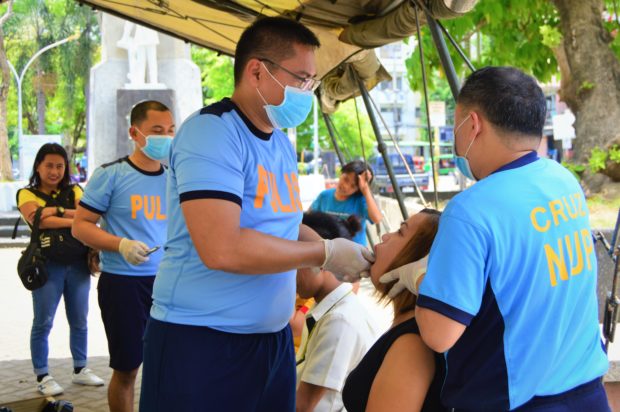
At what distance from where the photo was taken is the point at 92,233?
13.9 ft

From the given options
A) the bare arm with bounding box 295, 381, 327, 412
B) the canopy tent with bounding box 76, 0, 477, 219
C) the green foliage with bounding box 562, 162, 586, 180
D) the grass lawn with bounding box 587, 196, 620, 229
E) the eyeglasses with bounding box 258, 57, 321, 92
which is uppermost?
the canopy tent with bounding box 76, 0, 477, 219

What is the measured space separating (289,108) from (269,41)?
0.22 meters

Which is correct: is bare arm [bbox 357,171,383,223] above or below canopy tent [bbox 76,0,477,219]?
below

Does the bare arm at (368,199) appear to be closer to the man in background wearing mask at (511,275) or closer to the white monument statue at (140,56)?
the man in background wearing mask at (511,275)

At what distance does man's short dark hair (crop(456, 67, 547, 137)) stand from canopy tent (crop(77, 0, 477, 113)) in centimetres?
150

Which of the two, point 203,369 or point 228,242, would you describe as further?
point 203,369

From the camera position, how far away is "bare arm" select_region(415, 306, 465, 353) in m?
1.86

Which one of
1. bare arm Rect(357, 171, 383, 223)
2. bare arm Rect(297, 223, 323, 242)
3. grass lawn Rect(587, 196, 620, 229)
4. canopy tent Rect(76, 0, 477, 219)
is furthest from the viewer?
grass lawn Rect(587, 196, 620, 229)

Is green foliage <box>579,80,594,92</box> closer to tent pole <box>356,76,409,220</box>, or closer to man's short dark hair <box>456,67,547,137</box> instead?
tent pole <box>356,76,409,220</box>

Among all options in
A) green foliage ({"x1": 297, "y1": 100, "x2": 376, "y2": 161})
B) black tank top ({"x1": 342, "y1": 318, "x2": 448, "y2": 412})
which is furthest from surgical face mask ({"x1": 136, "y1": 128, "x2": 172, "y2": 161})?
green foliage ({"x1": 297, "y1": 100, "x2": 376, "y2": 161})

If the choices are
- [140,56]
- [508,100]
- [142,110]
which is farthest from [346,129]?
[508,100]

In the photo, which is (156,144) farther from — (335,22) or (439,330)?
(439,330)

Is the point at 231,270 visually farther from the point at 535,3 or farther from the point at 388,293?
the point at 535,3

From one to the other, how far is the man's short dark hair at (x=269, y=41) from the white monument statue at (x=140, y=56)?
17.4 metres
